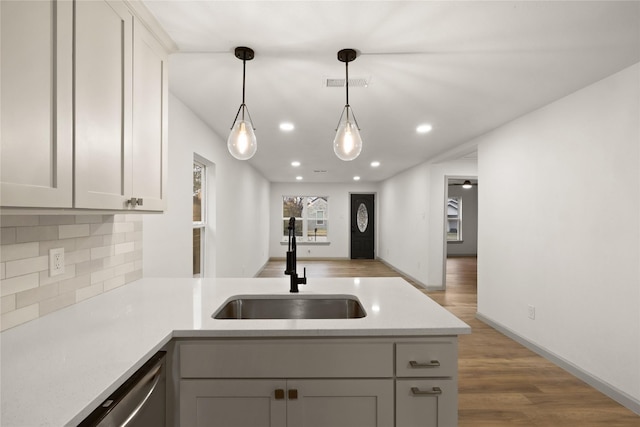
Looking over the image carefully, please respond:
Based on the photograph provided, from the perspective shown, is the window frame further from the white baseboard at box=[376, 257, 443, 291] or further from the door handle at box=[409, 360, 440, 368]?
the door handle at box=[409, 360, 440, 368]

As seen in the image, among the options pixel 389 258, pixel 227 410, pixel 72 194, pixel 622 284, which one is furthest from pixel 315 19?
pixel 389 258

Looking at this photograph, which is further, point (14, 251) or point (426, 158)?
point (426, 158)

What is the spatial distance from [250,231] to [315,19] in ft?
16.3

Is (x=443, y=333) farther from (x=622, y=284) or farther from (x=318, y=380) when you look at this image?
(x=622, y=284)

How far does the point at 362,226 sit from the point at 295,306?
26.3 feet

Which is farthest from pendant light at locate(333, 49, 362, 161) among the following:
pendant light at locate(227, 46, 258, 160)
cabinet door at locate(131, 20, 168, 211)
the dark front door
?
the dark front door

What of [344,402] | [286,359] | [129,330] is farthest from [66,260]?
[344,402]

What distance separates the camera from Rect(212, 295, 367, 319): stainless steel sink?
5.81ft

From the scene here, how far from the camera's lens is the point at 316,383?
4.11 ft

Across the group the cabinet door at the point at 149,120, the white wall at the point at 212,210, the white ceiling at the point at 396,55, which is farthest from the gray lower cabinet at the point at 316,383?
the white ceiling at the point at 396,55

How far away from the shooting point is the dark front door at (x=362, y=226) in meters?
9.62

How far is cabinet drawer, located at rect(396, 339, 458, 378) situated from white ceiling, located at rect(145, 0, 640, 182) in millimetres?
1560

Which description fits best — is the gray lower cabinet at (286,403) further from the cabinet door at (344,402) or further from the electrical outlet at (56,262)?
the electrical outlet at (56,262)

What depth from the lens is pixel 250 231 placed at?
6180mm
